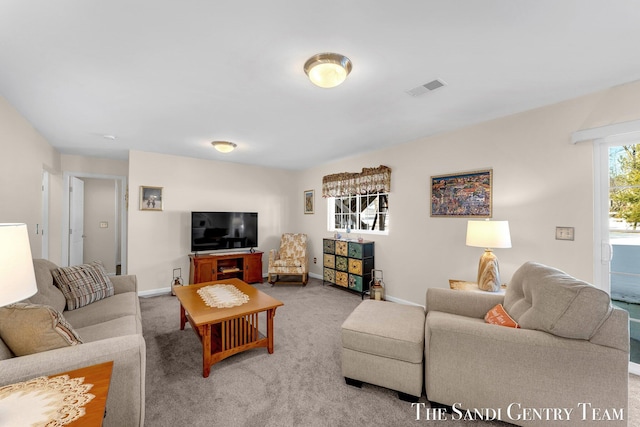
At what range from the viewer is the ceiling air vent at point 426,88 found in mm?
2069

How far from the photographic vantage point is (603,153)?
2211 millimetres

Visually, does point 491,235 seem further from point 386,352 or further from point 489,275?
point 386,352

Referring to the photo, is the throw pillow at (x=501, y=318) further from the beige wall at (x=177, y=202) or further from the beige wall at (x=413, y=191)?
the beige wall at (x=177, y=202)

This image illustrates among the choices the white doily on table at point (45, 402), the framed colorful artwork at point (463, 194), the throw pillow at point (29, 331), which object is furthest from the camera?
the framed colorful artwork at point (463, 194)

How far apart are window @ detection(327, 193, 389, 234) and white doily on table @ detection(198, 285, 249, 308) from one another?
2411 mm

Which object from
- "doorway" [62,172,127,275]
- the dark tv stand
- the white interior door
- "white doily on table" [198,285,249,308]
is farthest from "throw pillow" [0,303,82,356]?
the white interior door

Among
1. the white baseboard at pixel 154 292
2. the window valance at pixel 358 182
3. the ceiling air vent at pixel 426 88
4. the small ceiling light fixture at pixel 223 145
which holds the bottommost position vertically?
the white baseboard at pixel 154 292

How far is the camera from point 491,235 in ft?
8.09

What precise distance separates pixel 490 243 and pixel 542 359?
47.9 inches

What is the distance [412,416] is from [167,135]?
392 cm

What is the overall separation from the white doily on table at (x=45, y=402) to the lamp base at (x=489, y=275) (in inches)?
112

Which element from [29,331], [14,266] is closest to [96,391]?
[14,266]

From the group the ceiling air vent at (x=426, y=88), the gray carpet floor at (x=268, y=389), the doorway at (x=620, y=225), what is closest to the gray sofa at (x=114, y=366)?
the gray carpet floor at (x=268, y=389)

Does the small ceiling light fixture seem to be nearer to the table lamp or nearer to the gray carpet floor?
the gray carpet floor
